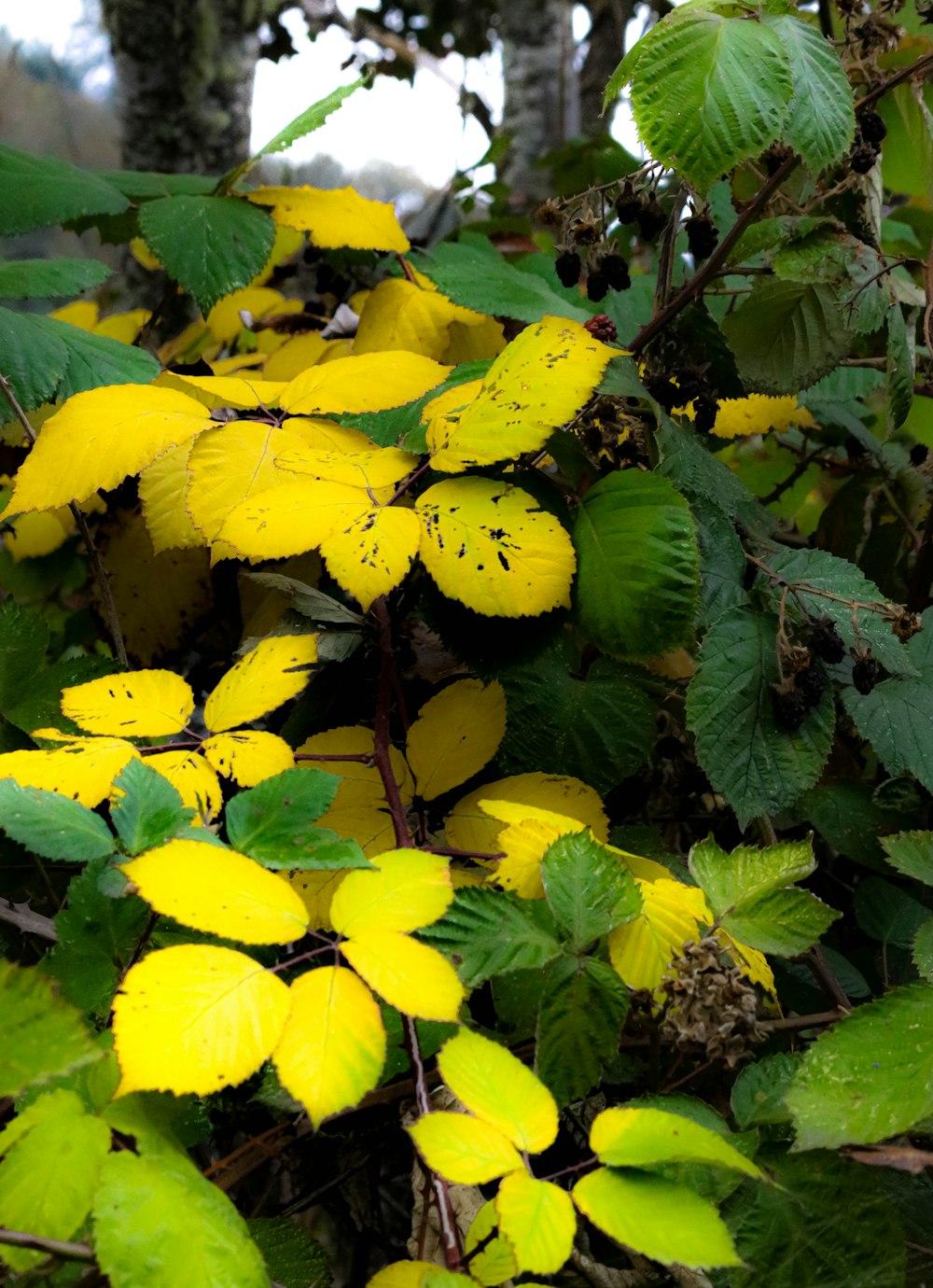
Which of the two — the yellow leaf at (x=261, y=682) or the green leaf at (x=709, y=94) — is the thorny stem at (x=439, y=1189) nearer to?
the yellow leaf at (x=261, y=682)

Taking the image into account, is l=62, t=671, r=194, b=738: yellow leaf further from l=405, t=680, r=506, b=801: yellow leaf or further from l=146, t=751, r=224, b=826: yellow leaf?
l=405, t=680, r=506, b=801: yellow leaf

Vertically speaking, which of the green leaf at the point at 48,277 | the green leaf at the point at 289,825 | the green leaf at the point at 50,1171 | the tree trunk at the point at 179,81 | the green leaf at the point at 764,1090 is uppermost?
the tree trunk at the point at 179,81

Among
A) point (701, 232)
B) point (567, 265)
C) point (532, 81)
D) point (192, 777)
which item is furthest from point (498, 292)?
point (532, 81)

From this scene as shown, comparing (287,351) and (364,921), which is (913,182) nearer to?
(287,351)

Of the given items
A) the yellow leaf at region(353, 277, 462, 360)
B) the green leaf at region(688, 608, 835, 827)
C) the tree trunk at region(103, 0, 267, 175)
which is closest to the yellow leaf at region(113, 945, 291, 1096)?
the green leaf at region(688, 608, 835, 827)

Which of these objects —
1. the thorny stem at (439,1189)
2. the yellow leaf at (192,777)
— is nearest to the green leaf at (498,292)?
the yellow leaf at (192,777)
